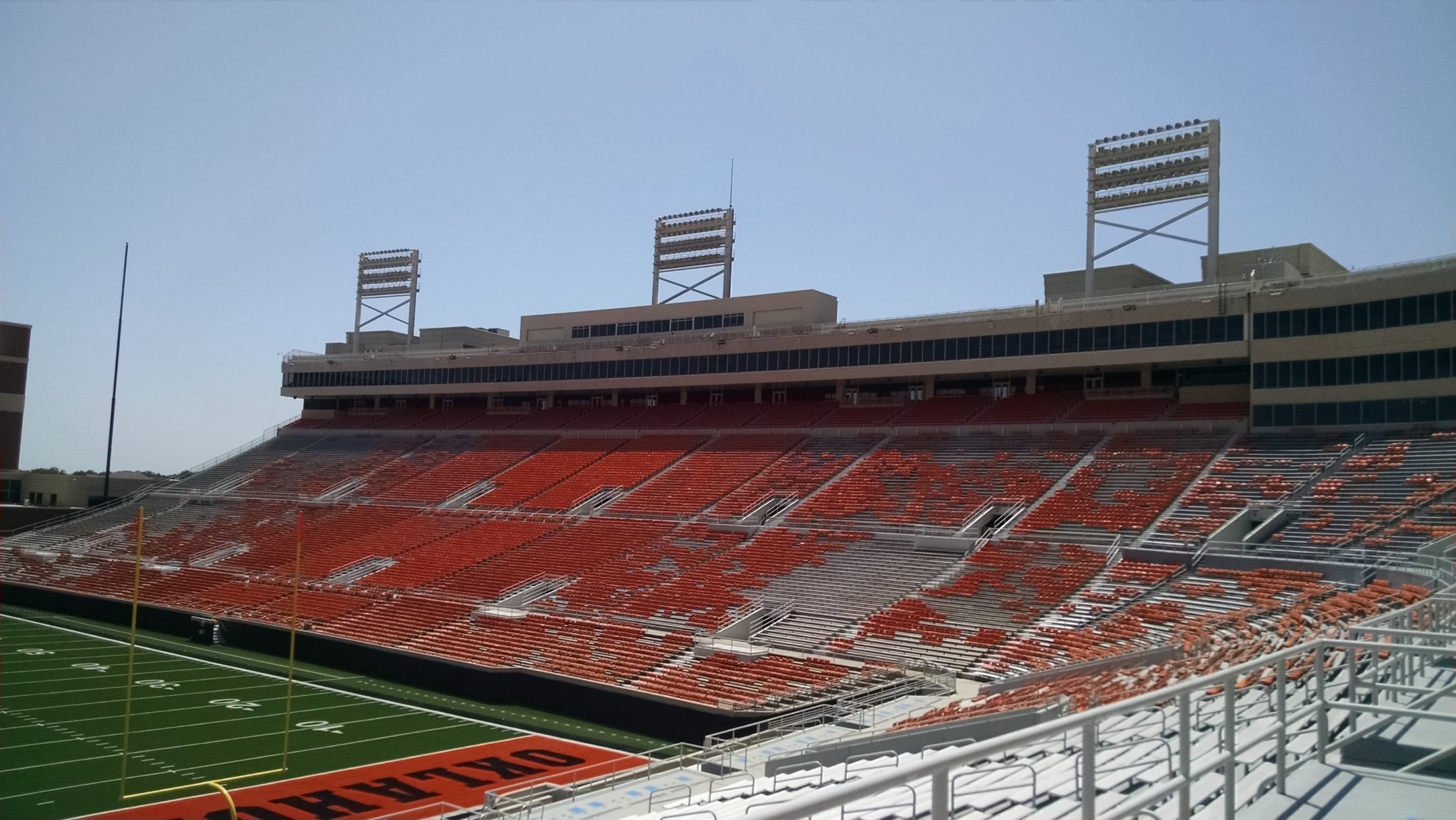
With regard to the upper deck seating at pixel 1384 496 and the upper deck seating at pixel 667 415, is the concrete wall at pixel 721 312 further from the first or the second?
the upper deck seating at pixel 1384 496

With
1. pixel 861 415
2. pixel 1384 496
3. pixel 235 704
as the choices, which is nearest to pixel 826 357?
pixel 861 415

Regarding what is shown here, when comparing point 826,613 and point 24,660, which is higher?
point 826,613

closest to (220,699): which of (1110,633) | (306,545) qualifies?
(306,545)

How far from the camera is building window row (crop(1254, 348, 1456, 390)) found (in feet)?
86.2

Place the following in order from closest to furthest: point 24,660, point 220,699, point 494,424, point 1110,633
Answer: point 1110,633 < point 220,699 < point 24,660 < point 494,424

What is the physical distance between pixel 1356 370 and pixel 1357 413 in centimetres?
123

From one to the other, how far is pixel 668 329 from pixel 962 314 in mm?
15484

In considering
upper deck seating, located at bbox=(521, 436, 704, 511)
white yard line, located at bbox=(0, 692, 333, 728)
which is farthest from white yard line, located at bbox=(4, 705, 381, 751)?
upper deck seating, located at bbox=(521, 436, 704, 511)

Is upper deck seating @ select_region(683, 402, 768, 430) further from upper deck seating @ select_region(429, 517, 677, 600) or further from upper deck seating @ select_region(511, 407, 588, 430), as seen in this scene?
upper deck seating @ select_region(429, 517, 677, 600)

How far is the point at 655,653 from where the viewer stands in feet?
79.8

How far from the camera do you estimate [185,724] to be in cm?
2131

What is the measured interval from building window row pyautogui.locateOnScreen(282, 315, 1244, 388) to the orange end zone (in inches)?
878

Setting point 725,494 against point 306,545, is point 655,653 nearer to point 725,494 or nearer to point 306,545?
point 725,494

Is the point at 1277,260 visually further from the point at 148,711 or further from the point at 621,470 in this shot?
the point at 148,711
